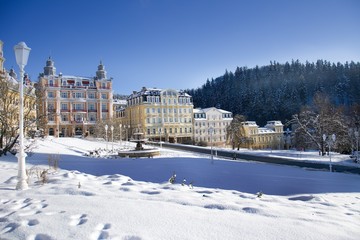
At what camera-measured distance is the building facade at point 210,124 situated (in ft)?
243

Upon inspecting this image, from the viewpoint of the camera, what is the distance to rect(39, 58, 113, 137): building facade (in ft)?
194

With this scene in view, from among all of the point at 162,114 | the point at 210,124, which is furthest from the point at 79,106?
the point at 210,124

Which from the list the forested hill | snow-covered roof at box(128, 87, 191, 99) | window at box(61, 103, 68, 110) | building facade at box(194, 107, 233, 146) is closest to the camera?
window at box(61, 103, 68, 110)

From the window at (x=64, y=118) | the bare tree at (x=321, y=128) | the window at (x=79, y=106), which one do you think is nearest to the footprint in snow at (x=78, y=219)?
the bare tree at (x=321, y=128)

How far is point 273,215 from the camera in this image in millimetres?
4586

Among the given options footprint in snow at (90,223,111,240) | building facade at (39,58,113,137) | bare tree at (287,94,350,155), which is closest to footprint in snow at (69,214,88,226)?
footprint in snow at (90,223,111,240)

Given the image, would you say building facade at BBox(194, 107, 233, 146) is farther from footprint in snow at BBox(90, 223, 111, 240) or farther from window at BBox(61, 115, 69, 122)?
footprint in snow at BBox(90, 223, 111, 240)

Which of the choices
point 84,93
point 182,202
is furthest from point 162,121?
point 182,202

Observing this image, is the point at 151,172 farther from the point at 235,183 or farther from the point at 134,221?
the point at 134,221

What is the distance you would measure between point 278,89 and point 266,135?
36.1m

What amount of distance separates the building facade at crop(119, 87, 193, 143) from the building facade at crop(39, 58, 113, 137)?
7.19 meters

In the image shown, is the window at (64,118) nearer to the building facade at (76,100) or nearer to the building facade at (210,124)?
the building facade at (76,100)

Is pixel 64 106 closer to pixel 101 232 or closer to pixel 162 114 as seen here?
pixel 162 114

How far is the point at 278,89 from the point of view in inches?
4631
